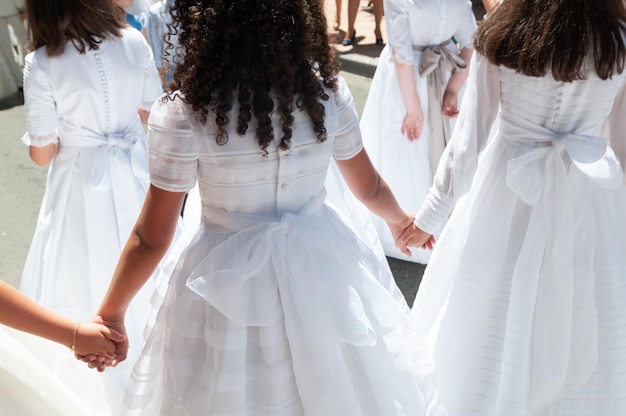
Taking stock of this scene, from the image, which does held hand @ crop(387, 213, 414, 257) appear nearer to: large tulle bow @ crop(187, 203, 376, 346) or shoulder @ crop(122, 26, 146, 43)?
large tulle bow @ crop(187, 203, 376, 346)

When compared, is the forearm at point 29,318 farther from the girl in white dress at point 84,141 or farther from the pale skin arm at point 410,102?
the pale skin arm at point 410,102

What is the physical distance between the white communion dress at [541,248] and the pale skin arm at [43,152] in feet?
4.93

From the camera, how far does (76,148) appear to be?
283 cm

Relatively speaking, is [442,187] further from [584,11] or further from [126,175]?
[126,175]

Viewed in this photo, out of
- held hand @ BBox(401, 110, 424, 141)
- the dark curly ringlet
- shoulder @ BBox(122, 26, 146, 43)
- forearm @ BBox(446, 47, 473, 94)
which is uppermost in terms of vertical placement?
the dark curly ringlet

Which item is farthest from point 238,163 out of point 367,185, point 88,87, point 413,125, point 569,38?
point 413,125

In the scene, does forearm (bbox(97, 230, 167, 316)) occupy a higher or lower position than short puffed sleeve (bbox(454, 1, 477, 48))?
higher

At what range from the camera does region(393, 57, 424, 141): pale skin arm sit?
11.3 feet

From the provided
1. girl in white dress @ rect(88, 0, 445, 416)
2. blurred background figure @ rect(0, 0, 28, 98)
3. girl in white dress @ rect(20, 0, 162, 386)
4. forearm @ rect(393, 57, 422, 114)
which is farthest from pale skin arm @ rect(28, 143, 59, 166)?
blurred background figure @ rect(0, 0, 28, 98)

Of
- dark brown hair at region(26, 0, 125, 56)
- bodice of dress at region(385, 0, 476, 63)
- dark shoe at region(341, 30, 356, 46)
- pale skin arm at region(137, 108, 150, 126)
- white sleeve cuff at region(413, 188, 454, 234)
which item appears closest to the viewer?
white sleeve cuff at region(413, 188, 454, 234)

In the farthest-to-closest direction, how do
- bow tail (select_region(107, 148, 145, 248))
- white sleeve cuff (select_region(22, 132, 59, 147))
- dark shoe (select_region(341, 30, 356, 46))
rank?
1. dark shoe (select_region(341, 30, 356, 46))
2. bow tail (select_region(107, 148, 145, 248))
3. white sleeve cuff (select_region(22, 132, 59, 147))

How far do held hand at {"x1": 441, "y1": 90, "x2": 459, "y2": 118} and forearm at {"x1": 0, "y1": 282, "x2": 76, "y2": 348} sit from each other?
7.46 ft

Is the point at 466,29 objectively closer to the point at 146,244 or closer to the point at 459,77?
the point at 459,77

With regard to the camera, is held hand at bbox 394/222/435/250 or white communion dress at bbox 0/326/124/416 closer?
white communion dress at bbox 0/326/124/416
